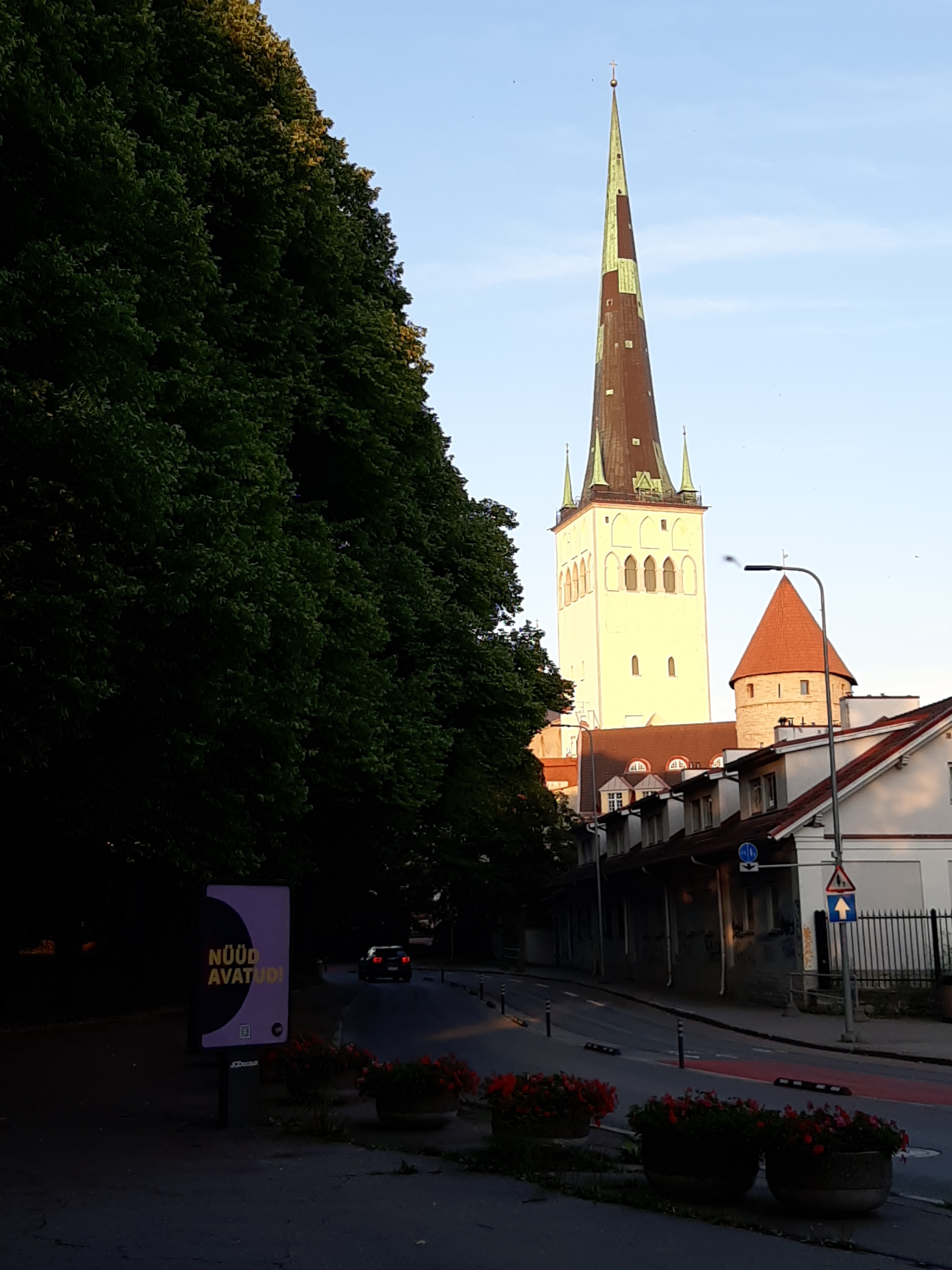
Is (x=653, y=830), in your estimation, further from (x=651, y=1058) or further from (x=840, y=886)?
(x=651, y=1058)

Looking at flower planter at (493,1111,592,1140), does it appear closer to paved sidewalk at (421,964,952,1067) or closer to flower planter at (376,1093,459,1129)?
flower planter at (376,1093,459,1129)

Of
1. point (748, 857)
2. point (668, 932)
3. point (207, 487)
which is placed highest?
point (207, 487)

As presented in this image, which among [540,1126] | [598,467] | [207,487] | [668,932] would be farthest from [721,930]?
[598,467]

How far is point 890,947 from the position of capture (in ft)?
113

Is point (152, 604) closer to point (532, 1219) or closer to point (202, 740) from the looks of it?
point (202, 740)

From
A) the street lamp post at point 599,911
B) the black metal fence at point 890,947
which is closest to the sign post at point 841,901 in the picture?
the black metal fence at point 890,947

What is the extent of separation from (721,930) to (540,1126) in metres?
31.4

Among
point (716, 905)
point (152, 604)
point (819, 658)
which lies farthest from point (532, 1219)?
point (819, 658)

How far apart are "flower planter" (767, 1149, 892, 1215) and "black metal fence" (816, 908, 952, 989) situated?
25302mm

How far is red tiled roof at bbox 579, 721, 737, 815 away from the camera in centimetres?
10819

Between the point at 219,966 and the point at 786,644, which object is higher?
the point at 786,644

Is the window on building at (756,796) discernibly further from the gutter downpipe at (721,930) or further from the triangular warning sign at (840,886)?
the triangular warning sign at (840,886)

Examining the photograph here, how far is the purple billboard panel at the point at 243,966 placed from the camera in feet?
43.7

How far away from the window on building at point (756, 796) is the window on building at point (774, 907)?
3981mm
